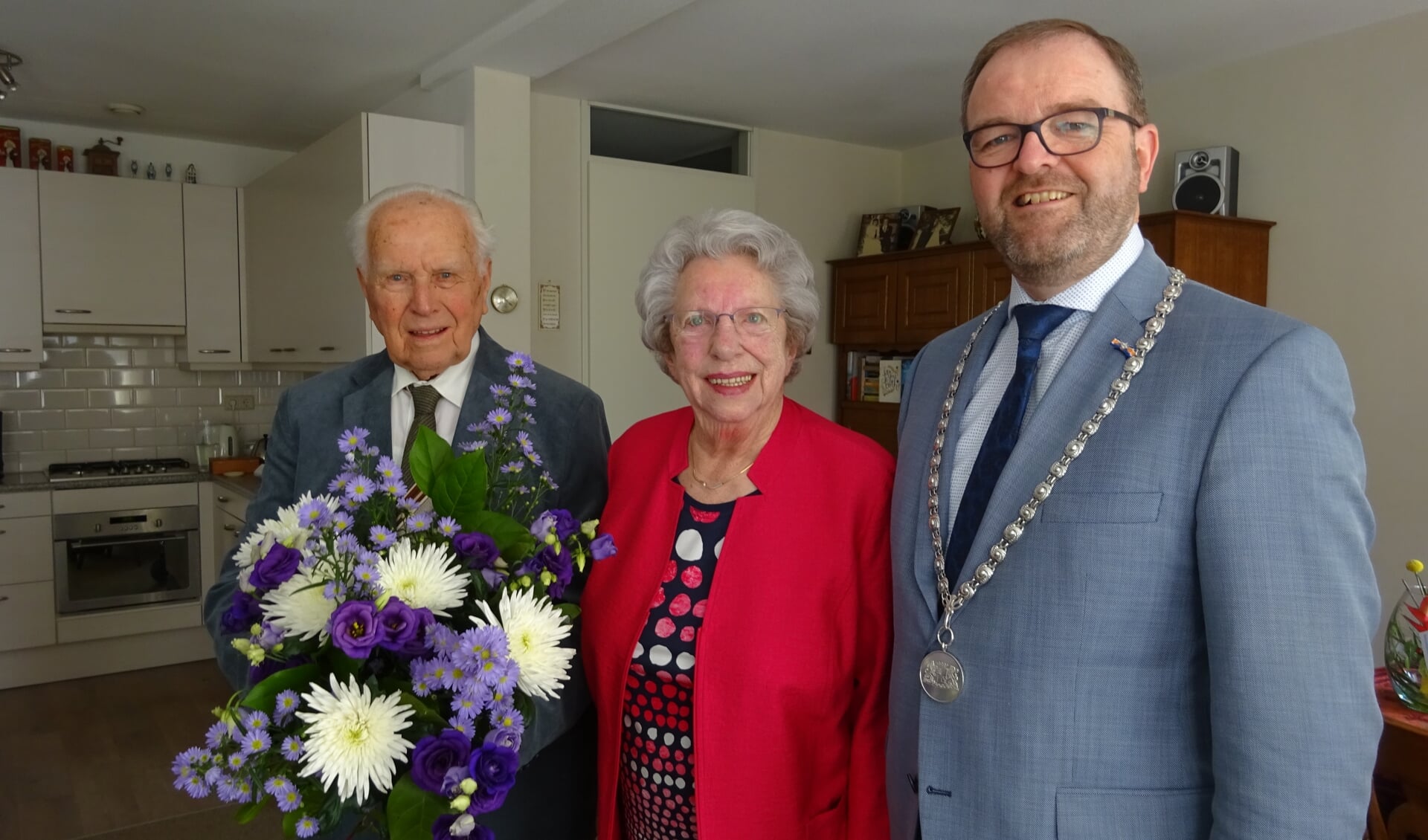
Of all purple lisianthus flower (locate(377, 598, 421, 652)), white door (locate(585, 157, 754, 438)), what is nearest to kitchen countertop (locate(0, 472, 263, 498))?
white door (locate(585, 157, 754, 438))

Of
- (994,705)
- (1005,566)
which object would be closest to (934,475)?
(1005,566)

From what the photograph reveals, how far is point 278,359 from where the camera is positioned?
512 centimetres

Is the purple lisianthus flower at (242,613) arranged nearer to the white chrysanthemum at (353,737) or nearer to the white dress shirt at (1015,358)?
the white chrysanthemum at (353,737)

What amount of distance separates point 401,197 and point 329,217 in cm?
285

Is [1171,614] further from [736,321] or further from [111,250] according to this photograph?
[111,250]

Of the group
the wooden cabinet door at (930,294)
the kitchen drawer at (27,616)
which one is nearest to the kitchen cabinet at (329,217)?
the kitchen drawer at (27,616)

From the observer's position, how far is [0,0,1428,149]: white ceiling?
3.74 metres

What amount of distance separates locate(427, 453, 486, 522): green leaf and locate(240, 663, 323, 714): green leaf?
0.21 m

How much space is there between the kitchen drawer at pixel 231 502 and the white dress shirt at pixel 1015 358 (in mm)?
4448

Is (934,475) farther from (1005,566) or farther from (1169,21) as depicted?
(1169,21)

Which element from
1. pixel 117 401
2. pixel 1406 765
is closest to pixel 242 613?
pixel 1406 765

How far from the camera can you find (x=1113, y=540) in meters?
1.01

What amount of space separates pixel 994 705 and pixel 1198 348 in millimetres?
451

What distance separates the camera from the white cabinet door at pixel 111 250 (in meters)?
5.16
